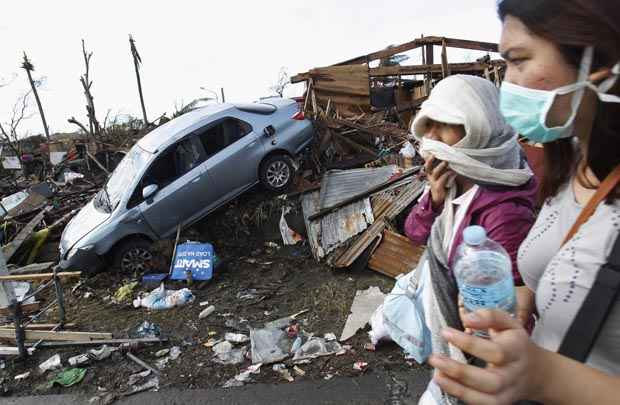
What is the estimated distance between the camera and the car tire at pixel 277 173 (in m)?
7.32

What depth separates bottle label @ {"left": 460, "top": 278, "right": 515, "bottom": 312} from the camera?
1.02 meters

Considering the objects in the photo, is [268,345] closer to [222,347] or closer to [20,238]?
[222,347]

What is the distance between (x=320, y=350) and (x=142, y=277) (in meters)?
3.62

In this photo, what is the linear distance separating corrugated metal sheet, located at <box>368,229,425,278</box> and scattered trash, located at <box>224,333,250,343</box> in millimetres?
2006

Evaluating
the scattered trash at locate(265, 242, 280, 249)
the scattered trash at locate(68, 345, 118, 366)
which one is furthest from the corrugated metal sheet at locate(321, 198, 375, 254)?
Answer: the scattered trash at locate(68, 345, 118, 366)

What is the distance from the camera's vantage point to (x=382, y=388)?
340 centimetres

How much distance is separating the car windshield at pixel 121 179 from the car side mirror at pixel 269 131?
82.0 inches

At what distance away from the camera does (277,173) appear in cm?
743

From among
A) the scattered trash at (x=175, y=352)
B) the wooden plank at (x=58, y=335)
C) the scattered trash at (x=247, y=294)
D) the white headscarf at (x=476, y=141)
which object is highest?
the white headscarf at (x=476, y=141)

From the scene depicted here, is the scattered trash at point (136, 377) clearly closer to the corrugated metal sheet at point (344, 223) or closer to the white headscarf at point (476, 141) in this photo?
the corrugated metal sheet at point (344, 223)

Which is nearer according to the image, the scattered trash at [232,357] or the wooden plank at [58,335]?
the scattered trash at [232,357]

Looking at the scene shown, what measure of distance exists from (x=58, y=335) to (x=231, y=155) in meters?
3.77

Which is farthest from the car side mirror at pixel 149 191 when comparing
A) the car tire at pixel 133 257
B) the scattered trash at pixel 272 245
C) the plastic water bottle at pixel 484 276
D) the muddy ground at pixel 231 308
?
the plastic water bottle at pixel 484 276

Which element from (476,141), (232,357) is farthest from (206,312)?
(476,141)
